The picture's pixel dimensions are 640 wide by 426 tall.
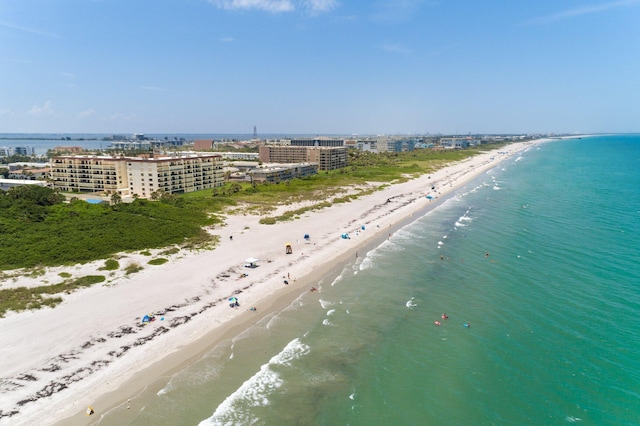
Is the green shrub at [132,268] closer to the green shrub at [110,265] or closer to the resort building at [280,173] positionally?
the green shrub at [110,265]

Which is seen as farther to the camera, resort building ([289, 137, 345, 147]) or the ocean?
resort building ([289, 137, 345, 147])

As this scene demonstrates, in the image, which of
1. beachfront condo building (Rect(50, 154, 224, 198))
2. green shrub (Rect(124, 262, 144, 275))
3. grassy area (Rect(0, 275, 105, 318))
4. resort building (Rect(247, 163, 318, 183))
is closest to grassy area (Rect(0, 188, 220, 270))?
green shrub (Rect(124, 262, 144, 275))

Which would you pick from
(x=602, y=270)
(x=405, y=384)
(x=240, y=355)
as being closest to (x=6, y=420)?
(x=240, y=355)

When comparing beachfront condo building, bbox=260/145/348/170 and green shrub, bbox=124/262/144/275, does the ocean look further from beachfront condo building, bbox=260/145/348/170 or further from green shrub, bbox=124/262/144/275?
beachfront condo building, bbox=260/145/348/170

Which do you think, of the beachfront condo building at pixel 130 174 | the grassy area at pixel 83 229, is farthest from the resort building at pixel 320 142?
the grassy area at pixel 83 229

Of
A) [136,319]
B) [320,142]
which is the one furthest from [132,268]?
[320,142]

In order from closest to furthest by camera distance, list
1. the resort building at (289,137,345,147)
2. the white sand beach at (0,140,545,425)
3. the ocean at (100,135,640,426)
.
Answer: the ocean at (100,135,640,426)
the white sand beach at (0,140,545,425)
the resort building at (289,137,345,147)

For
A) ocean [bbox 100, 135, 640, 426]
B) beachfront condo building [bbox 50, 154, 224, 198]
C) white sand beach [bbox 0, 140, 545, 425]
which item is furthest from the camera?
beachfront condo building [bbox 50, 154, 224, 198]

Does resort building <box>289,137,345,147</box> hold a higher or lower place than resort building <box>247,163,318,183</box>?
higher
